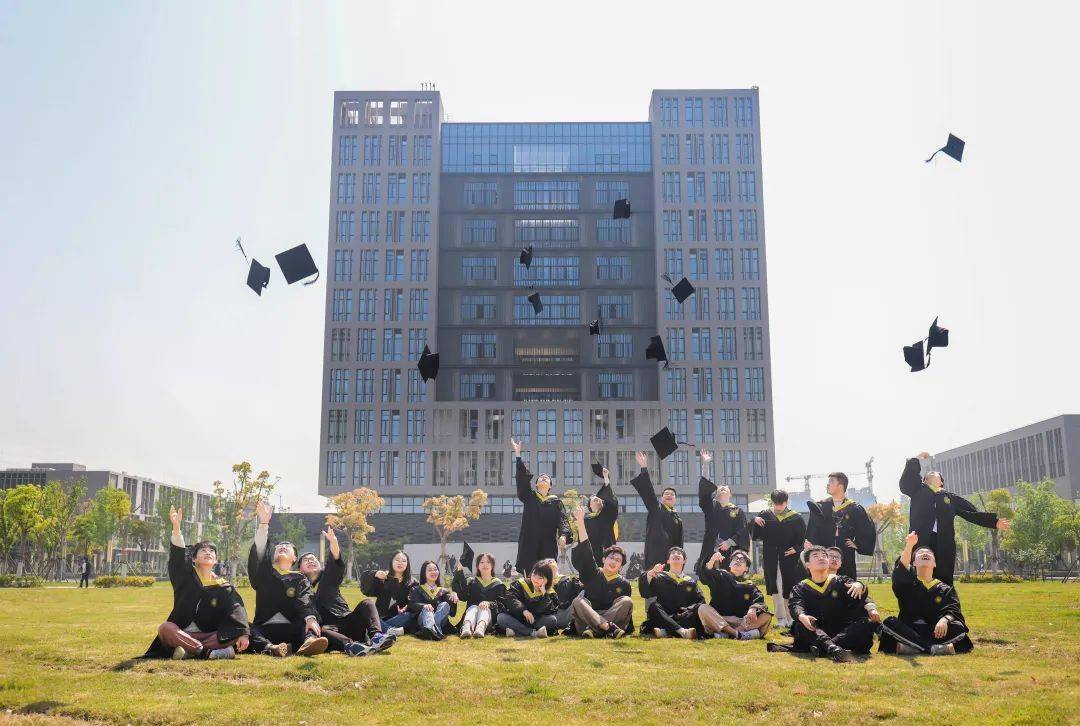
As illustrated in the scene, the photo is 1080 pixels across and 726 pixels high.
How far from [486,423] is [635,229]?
71.3 feet

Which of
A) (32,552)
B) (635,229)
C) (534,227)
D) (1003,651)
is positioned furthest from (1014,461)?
(1003,651)

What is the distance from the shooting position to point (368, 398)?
261ft

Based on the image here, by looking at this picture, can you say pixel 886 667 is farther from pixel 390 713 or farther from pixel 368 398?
pixel 368 398

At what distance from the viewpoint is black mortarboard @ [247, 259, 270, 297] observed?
1781 cm

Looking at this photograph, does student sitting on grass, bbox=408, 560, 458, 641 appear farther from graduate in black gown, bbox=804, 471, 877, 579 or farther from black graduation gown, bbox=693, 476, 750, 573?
graduate in black gown, bbox=804, 471, 877, 579

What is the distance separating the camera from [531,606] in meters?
12.1

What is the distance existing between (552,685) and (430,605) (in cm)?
456

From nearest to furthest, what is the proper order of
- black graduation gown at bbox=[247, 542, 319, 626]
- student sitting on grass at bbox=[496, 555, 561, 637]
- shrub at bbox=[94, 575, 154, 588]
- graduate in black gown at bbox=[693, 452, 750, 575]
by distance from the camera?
black graduation gown at bbox=[247, 542, 319, 626], student sitting on grass at bbox=[496, 555, 561, 637], graduate in black gown at bbox=[693, 452, 750, 575], shrub at bbox=[94, 575, 154, 588]

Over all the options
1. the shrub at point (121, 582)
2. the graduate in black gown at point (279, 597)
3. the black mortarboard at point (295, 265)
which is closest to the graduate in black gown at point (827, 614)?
the graduate in black gown at point (279, 597)

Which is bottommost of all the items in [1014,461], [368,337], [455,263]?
[1014,461]

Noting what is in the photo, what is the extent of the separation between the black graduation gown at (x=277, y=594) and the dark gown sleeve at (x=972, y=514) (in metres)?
8.15

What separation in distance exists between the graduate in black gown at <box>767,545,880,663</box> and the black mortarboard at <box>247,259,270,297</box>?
11.9 metres

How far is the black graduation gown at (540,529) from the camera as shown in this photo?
49.1 ft

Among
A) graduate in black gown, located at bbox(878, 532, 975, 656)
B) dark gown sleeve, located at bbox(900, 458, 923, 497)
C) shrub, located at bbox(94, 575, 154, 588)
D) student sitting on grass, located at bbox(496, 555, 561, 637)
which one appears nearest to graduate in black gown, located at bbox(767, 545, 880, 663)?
graduate in black gown, located at bbox(878, 532, 975, 656)
